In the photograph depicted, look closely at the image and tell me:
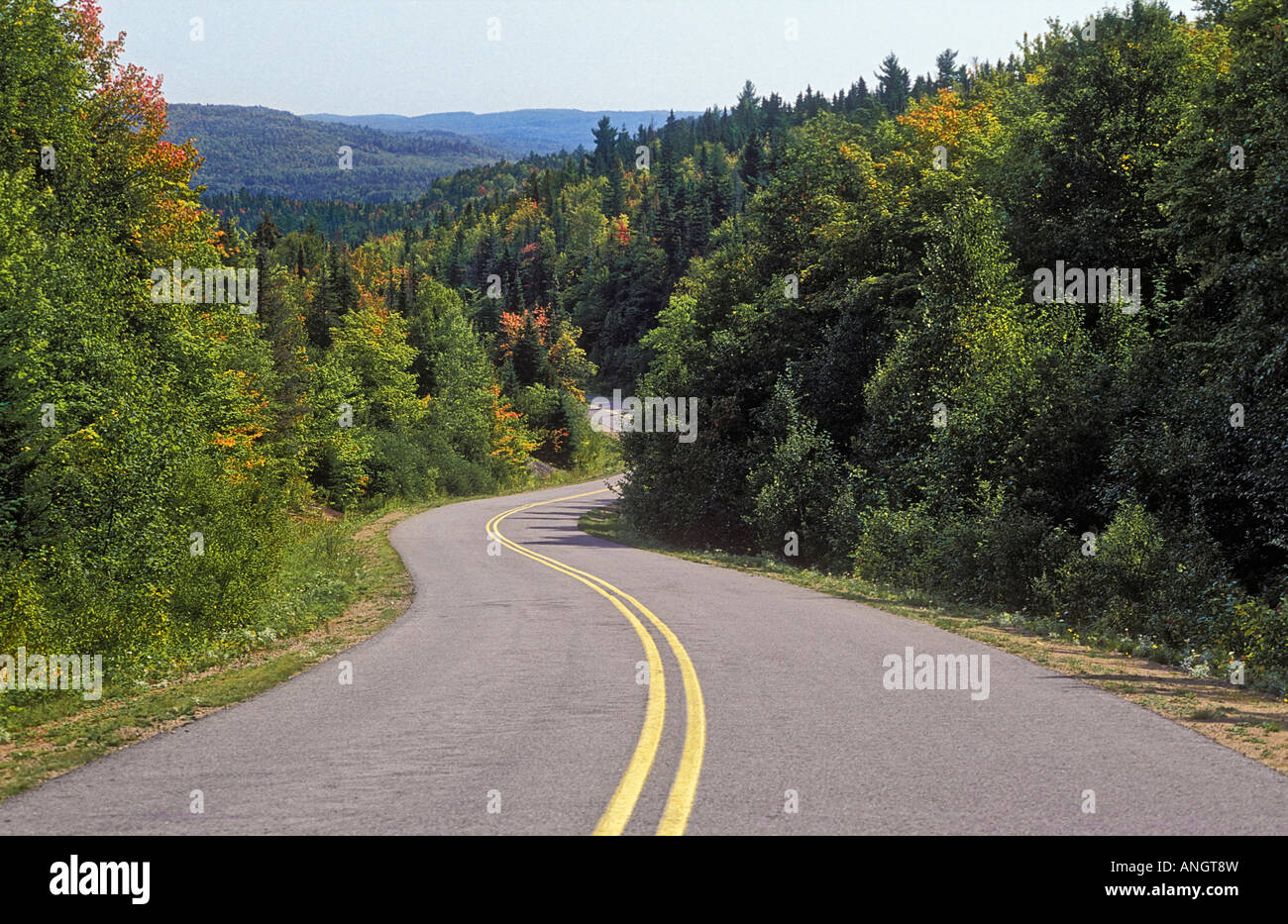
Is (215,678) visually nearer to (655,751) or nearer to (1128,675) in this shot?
(655,751)

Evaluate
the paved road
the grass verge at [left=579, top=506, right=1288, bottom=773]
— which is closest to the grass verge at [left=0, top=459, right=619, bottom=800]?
the paved road

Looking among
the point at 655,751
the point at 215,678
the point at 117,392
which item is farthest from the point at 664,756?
the point at 117,392

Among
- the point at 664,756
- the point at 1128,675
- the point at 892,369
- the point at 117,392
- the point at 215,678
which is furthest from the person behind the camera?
the point at 892,369

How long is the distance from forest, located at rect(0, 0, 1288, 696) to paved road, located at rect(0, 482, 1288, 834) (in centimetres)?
469

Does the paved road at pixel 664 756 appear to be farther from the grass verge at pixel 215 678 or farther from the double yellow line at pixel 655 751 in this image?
the grass verge at pixel 215 678

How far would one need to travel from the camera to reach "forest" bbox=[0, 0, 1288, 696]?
1591cm

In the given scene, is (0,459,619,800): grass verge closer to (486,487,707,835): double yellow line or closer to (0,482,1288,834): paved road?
(0,482,1288,834): paved road

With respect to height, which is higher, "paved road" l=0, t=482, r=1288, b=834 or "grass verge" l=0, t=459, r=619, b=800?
"paved road" l=0, t=482, r=1288, b=834

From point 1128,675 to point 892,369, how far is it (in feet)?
58.7

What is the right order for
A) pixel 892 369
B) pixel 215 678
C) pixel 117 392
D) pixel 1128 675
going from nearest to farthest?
pixel 1128 675 < pixel 215 678 < pixel 117 392 < pixel 892 369

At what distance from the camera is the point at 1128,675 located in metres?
11.0

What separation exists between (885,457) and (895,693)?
68.0 ft

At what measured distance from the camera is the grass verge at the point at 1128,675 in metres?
8.09

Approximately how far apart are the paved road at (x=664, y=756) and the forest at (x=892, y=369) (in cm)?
469
